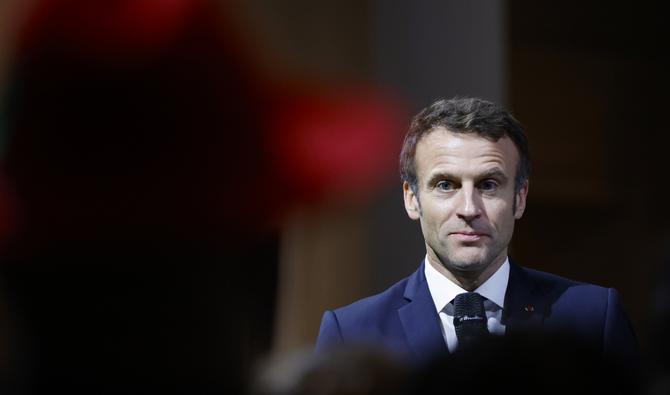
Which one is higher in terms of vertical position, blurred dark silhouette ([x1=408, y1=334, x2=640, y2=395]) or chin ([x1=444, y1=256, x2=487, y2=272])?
chin ([x1=444, y1=256, x2=487, y2=272])

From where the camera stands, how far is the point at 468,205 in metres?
1.74

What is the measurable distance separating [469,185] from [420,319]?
0.77 ft

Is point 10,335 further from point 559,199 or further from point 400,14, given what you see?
point 400,14

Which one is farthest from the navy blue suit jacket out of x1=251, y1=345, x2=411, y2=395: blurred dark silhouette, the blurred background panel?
the blurred background panel

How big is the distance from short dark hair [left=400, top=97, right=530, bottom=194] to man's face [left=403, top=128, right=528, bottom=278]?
0.04 feet

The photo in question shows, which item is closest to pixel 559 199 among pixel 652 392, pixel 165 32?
pixel 652 392

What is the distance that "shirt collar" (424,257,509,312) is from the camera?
179 cm

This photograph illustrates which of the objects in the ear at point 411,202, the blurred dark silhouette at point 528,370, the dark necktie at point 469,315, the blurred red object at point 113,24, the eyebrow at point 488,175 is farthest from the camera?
the ear at point 411,202

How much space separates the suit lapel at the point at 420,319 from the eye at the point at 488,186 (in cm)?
20

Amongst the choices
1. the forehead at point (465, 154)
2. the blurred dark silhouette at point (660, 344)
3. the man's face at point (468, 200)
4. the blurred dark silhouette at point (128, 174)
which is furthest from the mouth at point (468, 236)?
the blurred dark silhouette at point (128, 174)

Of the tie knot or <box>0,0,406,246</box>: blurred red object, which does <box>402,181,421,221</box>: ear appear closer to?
the tie knot

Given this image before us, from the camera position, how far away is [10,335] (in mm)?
532

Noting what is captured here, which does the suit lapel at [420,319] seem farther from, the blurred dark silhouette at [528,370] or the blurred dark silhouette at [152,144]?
the blurred dark silhouette at [152,144]

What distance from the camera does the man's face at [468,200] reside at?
5.76 ft
